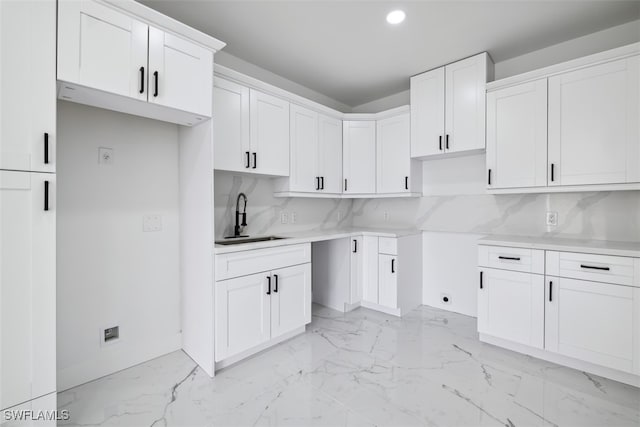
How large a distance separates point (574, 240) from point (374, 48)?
8.13ft

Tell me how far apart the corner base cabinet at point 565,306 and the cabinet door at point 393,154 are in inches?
47.7

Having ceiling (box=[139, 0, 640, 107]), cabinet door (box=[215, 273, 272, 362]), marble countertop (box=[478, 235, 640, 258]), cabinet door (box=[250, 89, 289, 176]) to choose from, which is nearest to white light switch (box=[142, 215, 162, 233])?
cabinet door (box=[215, 273, 272, 362])

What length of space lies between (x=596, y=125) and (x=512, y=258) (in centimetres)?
121

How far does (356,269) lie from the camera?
3324mm

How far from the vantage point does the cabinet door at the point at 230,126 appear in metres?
2.29

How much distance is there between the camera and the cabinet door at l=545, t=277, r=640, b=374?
1919mm

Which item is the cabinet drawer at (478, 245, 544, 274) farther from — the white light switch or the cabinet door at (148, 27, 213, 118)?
the white light switch

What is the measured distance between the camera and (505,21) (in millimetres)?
2287

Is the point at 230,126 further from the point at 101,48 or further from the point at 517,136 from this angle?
the point at 517,136

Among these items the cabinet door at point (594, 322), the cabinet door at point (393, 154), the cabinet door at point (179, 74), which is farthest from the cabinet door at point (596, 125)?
the cabinet door at point (179, 74)

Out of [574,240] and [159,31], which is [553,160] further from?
[159,31]
